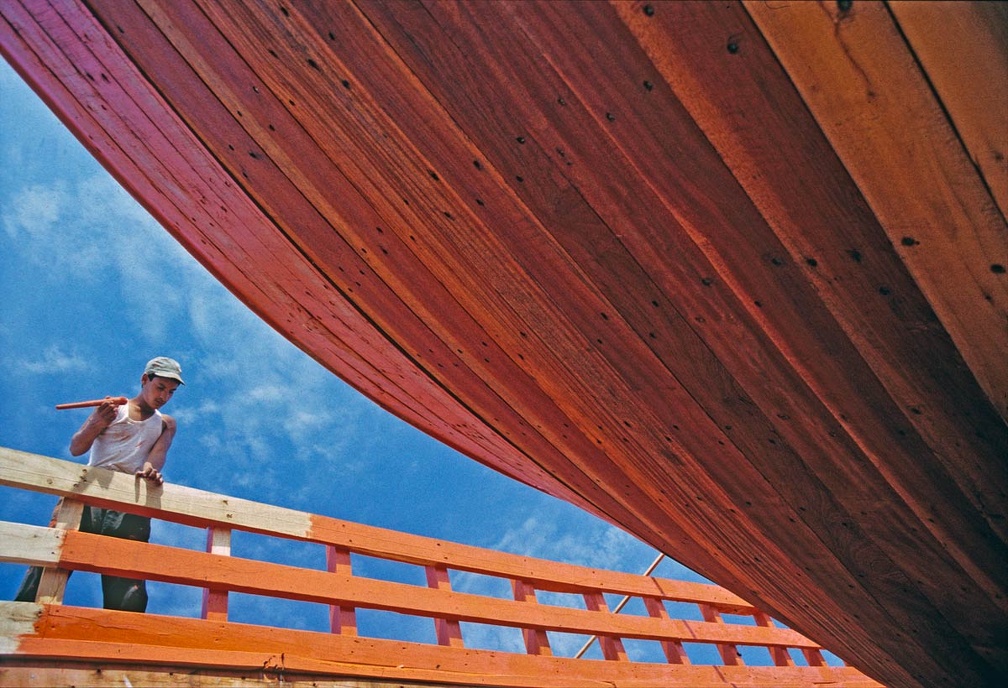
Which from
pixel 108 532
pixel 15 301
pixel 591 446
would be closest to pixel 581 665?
pixel 591 446

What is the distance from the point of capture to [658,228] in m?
1.22

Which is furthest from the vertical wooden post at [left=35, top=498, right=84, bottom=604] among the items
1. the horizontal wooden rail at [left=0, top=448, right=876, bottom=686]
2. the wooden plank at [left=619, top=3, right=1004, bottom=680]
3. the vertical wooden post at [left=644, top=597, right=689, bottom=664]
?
the vertical wooden post at [left=644, top=597, right=689, bottom=664]

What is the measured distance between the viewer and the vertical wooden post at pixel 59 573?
1854mm

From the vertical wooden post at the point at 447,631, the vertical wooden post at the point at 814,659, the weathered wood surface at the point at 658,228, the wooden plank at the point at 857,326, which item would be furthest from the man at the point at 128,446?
the vertical wooden post at the point at 814,659

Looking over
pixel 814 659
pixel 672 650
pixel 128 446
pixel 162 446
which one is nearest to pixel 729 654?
pixel 672 650

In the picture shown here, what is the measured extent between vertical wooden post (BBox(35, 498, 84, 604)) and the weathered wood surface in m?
0.84

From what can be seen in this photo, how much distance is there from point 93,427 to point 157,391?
0.32 m

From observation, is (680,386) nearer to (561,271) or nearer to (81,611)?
(561,271)

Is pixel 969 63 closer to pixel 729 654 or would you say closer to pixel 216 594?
pixel 216 594

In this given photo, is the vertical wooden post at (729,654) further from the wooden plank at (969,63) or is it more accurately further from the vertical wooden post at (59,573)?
the wooden plank at (969,63)

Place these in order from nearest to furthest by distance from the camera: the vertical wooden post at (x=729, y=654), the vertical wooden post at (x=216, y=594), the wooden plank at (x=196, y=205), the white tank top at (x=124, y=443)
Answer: the wooden plank at (x=196, y=205) → the vertical wooden post at (x=216, y=594) → the white tank top at (x=124, y=443) → the vertical wooden post at (x=729, y=654)

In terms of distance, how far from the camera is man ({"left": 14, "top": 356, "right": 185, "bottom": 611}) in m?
2.52

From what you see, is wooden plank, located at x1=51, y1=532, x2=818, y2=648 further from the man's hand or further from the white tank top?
the white tank top

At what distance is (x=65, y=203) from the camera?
36.8m
